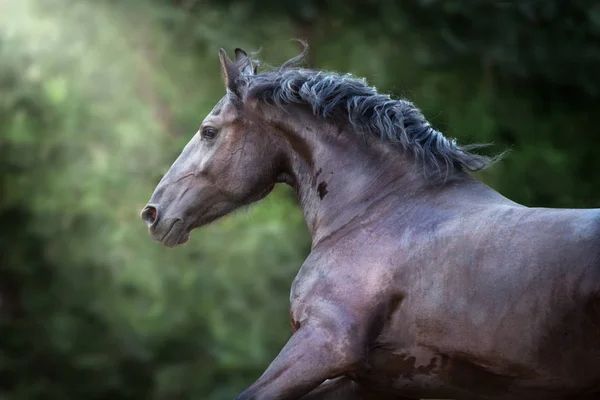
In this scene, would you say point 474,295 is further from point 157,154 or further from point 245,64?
point 157,154

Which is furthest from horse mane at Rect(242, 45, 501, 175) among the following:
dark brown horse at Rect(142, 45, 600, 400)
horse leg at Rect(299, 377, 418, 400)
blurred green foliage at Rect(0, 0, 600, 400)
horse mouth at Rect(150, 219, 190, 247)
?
blurred green foliage at Rect(0, 0, 600, 400)

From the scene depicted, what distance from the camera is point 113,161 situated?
26.7ft

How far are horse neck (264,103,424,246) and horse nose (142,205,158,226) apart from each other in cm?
49

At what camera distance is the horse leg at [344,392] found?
3430mm

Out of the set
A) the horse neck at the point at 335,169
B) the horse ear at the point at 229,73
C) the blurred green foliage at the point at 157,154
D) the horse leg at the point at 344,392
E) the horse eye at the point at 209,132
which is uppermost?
the blurred green foliage at the point at 157,154

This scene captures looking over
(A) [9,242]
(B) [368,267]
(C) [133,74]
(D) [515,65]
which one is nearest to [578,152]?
(D) [515,65]

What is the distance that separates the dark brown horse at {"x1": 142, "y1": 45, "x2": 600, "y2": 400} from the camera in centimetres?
285

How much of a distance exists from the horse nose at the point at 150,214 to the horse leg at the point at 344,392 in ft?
2.66

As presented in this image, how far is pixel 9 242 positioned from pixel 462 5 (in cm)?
405

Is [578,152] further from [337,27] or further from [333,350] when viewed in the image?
[333,350]

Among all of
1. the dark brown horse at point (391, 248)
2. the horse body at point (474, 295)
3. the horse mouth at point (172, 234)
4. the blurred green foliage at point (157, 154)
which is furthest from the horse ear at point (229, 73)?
the blurred green foliage at point (157, 154)

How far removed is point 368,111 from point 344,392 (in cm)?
94

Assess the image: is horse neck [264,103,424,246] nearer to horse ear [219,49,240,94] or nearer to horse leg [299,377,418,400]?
horse ear [219,49,240,94]

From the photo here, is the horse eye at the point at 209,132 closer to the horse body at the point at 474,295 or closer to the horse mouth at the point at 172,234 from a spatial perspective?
the horse mouth at the point at 172,234
